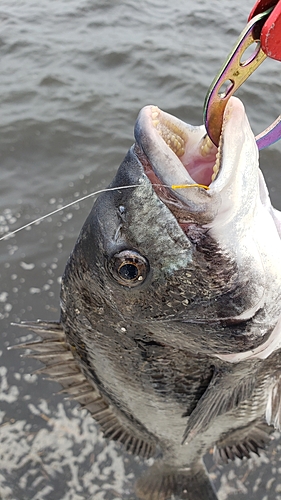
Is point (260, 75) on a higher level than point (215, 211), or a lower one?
lower

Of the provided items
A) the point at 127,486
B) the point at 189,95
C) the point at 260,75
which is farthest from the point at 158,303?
the point at 260,75

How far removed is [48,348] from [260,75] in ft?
19.6

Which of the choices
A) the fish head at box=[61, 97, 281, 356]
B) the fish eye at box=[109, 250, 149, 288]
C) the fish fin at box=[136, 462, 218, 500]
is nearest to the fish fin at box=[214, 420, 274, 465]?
the fish fin at box=[136, 462, 218, 500]

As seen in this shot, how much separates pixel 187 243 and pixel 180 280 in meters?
0.16

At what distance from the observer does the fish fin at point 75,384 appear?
2.33 metres

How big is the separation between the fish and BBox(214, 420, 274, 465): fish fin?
682 mm

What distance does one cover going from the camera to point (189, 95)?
21.1 ft

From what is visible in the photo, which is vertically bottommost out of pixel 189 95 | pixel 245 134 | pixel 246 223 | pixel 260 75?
pixel 189 95

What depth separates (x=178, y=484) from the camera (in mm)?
3338

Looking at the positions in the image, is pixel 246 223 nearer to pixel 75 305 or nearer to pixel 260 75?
pixel 75 305

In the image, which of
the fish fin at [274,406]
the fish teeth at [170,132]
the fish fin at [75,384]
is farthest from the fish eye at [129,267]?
the fish fin at [274,406]

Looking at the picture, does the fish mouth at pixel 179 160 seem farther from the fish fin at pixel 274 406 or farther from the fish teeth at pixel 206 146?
the fish fin at pixel 274 406

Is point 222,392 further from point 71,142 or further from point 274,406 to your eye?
point 71,142

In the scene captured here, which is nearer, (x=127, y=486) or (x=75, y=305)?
(x=75, y=305)
